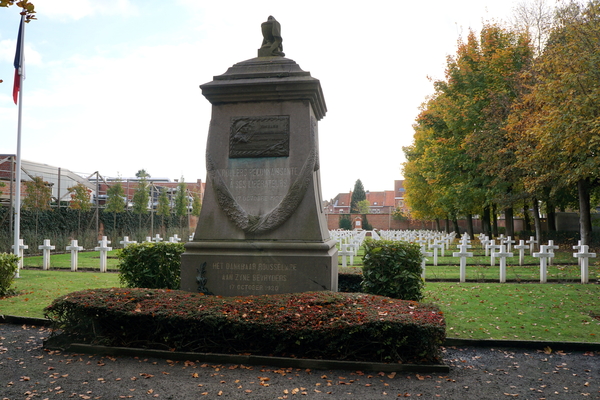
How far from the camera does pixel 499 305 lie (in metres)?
9.10

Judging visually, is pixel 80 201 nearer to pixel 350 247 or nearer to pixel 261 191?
pixel 350 247

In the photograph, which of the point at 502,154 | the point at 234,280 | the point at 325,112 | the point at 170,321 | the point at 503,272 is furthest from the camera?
the point at 502,154

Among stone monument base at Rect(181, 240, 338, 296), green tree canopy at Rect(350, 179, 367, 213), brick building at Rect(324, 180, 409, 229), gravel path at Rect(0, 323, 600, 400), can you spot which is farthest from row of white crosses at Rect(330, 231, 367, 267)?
green tree canopy at Rect(350, 179, 367, 213)

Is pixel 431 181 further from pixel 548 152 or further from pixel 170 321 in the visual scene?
pixel 170 321

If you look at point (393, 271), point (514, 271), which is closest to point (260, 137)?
point (393, 271)

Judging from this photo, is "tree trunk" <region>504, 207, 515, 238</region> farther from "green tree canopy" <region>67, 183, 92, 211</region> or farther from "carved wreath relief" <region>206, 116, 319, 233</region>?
"green tree canopy" <region>67, 183, 92, 211</region>

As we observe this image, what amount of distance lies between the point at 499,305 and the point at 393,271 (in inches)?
110

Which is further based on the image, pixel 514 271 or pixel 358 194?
pixel 358 194

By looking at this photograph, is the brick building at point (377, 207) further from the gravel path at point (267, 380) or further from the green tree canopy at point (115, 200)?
the gravel path at point (267, 380)

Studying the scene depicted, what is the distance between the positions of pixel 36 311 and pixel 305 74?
6267 mm

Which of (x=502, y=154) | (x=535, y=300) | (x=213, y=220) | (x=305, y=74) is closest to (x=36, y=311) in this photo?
(x=213, y=220)

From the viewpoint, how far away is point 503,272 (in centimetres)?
1300

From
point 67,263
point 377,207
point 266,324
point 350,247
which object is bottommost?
point 67,263

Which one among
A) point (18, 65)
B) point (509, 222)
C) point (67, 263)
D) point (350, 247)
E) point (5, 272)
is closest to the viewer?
point (5, 272)
